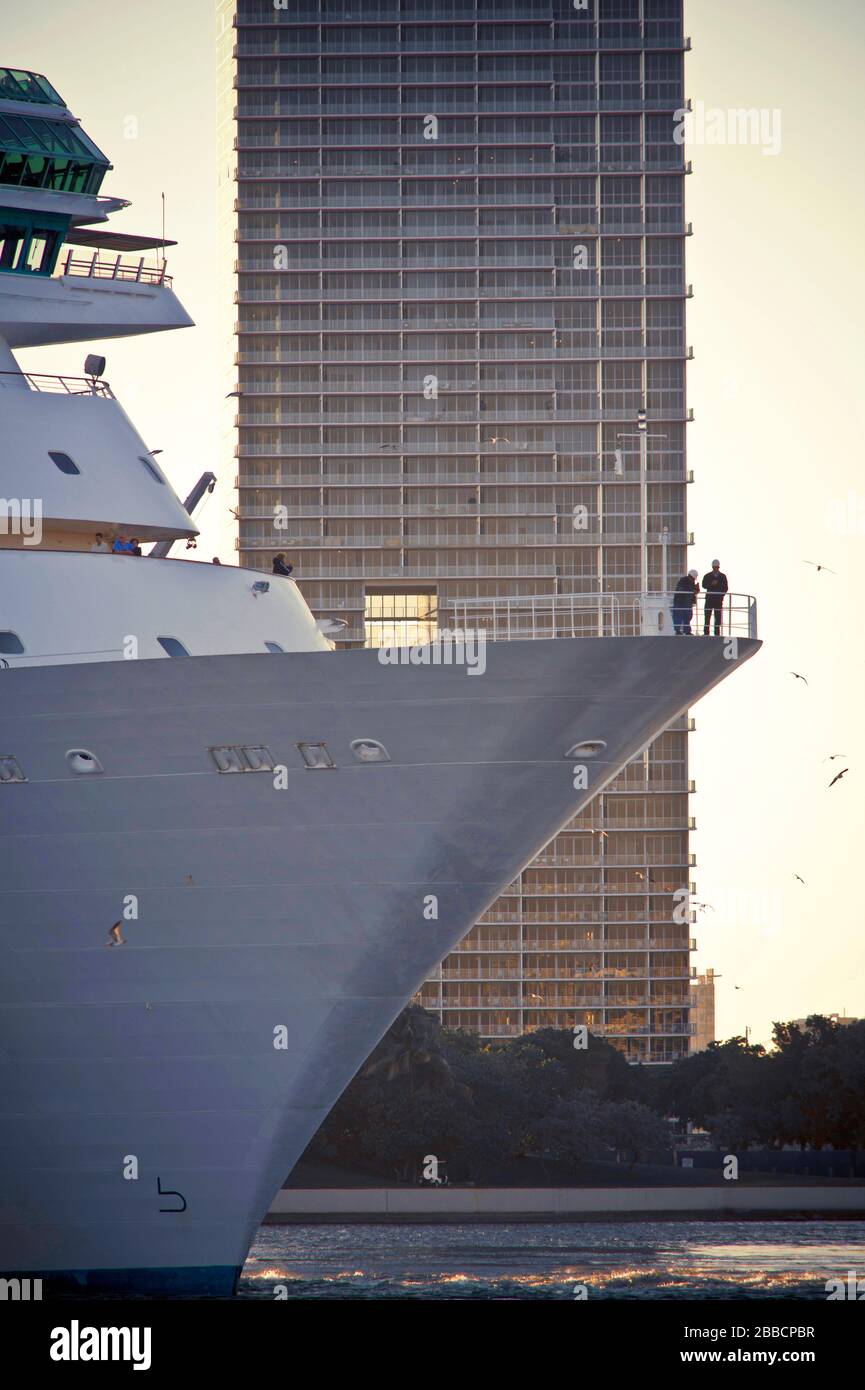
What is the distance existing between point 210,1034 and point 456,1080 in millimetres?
68332

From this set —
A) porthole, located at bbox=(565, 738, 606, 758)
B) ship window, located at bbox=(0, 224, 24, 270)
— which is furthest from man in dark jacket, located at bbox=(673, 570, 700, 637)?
ship window, located at bbox=(0, 224, 24, 270)

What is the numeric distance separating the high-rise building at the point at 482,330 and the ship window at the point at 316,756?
97.2 m

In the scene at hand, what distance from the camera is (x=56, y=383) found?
1240 inches

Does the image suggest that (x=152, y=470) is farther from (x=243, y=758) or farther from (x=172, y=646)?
(x=243, y=758)

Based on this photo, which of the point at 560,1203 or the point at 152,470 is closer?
the point at 152,470

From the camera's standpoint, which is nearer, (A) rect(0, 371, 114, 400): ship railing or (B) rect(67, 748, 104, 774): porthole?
(B) rect(67, 748, 104, 774): porthole

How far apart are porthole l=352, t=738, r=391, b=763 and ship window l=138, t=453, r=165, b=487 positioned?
7.28 meters

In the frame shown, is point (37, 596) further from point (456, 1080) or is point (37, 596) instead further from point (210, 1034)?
point (456, 1080)

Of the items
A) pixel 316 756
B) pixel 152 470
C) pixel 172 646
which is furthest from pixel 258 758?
pixel 152 470

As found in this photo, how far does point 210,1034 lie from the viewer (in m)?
27.4

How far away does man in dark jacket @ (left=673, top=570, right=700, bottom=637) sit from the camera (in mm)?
26672

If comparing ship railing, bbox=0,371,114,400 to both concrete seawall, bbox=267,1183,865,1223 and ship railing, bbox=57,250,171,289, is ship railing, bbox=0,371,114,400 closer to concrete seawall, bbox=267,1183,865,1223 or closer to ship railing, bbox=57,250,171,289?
ship railing, bbox=57,250,171,289

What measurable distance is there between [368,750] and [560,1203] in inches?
2801

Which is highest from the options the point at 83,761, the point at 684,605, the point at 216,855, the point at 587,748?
the point at 684,605
